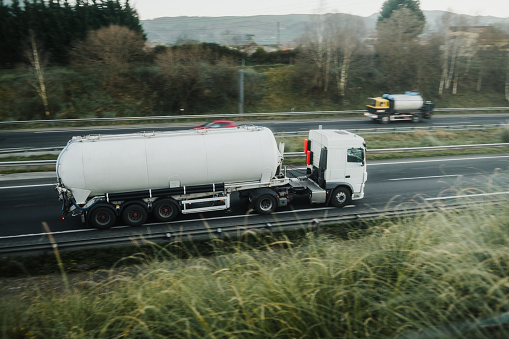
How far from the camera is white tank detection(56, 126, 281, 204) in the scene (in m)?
10.6

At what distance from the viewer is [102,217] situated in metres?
11.3

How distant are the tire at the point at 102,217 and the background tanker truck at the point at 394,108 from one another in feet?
84.4

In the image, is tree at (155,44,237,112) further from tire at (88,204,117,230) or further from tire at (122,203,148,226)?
tire at (88,204,117,230)

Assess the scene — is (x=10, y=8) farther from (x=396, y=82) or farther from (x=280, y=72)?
(x=396, y=82)

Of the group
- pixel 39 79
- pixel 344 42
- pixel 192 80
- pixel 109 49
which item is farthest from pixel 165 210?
pixel 344 42

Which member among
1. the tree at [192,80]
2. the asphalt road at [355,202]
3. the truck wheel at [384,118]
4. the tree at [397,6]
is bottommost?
the asphalt road at [355,202]

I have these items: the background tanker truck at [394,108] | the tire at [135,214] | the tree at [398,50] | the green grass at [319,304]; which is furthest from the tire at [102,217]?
the tree at [398,50]

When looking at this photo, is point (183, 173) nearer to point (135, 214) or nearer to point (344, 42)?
point (135, 214)

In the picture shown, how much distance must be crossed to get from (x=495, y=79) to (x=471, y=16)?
8.39 meters

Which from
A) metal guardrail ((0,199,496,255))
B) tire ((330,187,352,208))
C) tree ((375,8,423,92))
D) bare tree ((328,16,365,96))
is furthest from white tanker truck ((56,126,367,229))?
tree ((375,8,423,92))

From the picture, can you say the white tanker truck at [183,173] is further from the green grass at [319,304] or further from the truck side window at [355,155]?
the green grass at [319,304]

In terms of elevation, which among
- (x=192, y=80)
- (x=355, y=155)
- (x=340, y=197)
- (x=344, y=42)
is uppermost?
(x=344, y=42)

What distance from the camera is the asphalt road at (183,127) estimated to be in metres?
24.4

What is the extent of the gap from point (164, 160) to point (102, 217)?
2.70 metres
